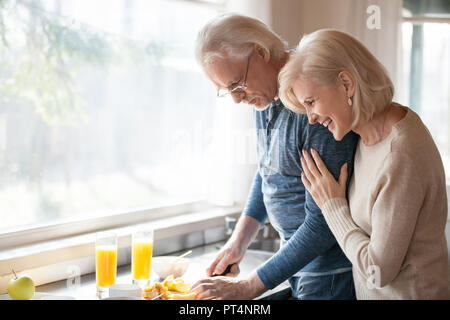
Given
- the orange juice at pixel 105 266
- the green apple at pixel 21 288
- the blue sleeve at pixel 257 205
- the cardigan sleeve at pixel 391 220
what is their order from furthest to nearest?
the blue sleeve at pixel 257 205 < the orange juice at pixel 105 266 < the green apple at pixel 21 288 < the cardigan sleeve at pixel 391 220

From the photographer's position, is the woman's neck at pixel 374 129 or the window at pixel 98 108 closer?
the woman's neck at pixel 374 129

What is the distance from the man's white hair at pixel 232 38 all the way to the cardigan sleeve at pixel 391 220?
50cm

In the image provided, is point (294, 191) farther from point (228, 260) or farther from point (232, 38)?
point (232, 38)

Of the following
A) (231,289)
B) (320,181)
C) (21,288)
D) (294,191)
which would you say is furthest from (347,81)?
(21,288)

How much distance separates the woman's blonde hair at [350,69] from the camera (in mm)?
1218

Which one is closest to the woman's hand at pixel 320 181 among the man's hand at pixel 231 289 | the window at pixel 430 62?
the man's hand at pixel 231 289

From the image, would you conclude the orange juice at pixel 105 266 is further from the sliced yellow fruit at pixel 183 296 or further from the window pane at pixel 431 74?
the window pane at pixel 431 74

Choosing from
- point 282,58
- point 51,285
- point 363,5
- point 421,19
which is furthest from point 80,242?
point 421,19

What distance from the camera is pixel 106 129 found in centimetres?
216

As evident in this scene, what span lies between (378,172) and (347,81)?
227 millimetres

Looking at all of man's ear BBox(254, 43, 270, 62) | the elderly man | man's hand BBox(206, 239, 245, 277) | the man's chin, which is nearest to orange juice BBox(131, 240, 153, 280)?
man's hand BBox(206, 239, 245, 277)

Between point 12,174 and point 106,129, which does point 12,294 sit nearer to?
point 12,174

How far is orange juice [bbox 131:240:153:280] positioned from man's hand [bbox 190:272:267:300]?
333 millimetres

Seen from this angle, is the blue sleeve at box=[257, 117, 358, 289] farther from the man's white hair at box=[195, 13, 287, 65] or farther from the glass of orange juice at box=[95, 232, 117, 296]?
the glass of orange juice at box=[95, 232, 117, 296]
